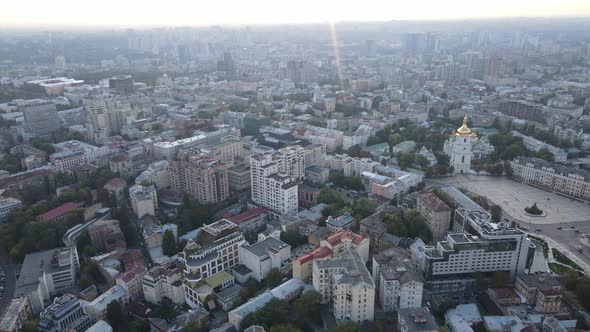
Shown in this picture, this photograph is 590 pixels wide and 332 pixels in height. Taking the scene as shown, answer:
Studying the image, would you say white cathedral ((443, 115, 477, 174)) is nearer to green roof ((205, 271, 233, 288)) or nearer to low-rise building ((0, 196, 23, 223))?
green roof ((205, 271, 233, 288))

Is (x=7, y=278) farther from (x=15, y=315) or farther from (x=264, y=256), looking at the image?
(x=264, y=256)

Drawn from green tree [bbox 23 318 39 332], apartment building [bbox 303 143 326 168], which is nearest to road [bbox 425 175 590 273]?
apartment building [bbox 303 143 326 168]

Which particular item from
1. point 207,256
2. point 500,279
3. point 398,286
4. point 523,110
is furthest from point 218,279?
point 523,110

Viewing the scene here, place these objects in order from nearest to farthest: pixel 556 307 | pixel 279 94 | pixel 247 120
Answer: pixel 556 307 → pixel 247 120 → pixel 279 94

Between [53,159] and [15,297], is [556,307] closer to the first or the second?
[15,297]

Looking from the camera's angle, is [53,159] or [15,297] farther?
[53,159]

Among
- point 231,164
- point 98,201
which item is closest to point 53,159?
point 98,201
